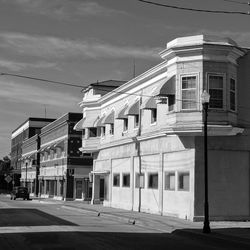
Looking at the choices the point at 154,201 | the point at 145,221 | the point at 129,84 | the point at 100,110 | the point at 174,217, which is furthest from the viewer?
the point at 100,110

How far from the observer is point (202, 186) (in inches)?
1051

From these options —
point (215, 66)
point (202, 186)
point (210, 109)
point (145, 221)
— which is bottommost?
point (145, 221)

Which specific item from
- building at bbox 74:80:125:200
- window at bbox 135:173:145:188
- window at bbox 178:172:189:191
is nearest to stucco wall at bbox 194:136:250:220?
window at bbox 178:172:189:191

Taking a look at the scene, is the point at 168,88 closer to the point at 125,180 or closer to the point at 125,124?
the point at 125,124

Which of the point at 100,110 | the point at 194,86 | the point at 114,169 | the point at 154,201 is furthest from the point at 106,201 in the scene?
the point at 194,86

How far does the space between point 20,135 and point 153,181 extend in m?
81.5

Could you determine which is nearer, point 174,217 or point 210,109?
point 210,109

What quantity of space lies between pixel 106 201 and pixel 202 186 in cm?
1633

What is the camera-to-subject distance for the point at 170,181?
2975 cm

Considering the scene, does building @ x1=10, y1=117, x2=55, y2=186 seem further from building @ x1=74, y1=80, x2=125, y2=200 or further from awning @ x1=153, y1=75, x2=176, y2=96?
awning @ x1=153, y1=75, x2=176, y2=96

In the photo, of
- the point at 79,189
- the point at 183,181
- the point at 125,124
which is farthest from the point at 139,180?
the point at 79,189

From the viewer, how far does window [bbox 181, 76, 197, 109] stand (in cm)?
2678

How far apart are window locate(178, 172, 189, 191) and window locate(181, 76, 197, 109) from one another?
364cm

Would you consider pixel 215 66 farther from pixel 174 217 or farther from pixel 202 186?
pixel 174 217
